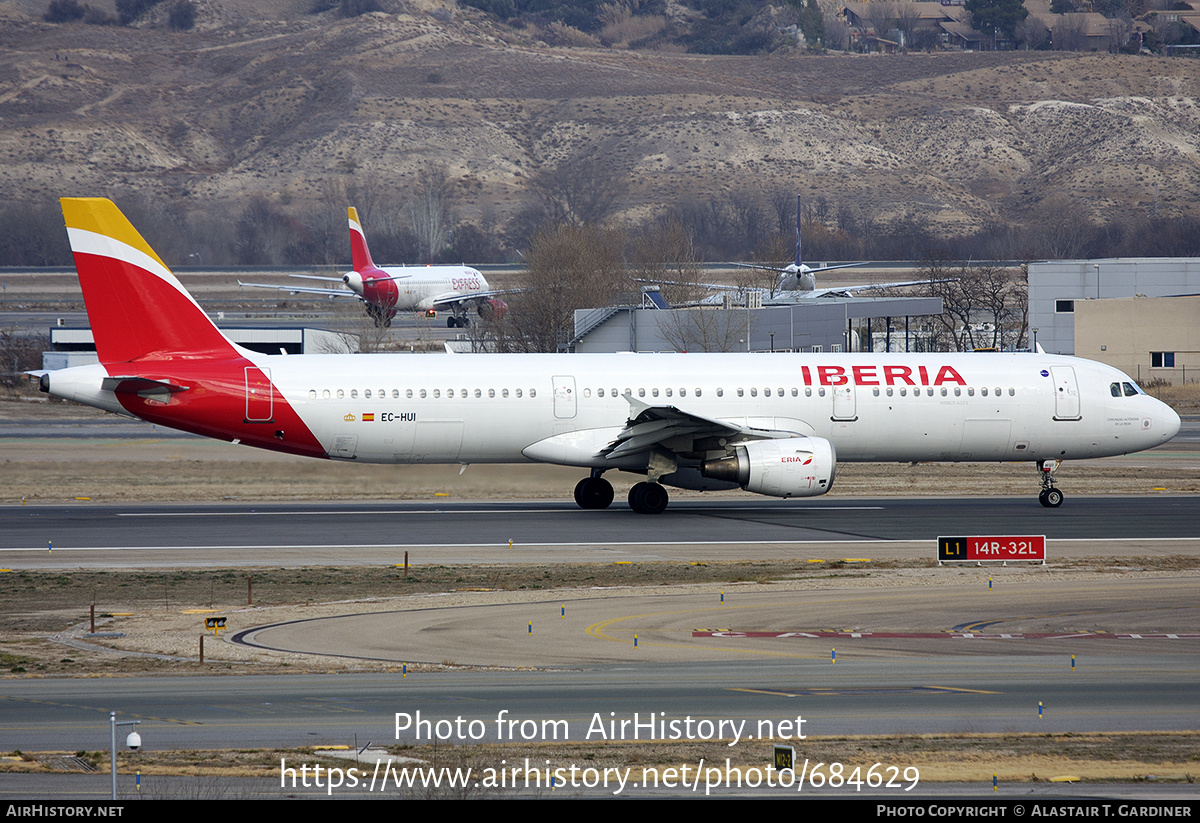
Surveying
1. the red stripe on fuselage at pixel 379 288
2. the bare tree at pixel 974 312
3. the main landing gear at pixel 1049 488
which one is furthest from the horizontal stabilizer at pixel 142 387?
the red stripe on fuselage at pixel 379 288

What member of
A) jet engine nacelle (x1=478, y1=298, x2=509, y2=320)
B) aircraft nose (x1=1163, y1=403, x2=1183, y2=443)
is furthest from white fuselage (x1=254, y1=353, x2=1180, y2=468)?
jet engine nacelle (x1=478, y1=298, x2=509, y2=320)

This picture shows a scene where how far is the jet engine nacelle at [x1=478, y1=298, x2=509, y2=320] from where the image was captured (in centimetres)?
8175

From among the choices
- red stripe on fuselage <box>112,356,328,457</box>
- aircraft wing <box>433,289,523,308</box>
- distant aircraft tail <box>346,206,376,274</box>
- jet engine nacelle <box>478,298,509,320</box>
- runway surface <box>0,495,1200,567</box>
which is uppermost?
distant aircraft tail <box>346,206,376,274</box>

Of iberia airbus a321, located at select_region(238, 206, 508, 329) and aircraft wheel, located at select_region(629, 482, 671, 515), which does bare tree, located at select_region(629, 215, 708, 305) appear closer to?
iberia airbus a321, located at select_region(238, 206, 508, 329)

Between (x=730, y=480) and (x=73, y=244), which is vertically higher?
(x=73, y=244)

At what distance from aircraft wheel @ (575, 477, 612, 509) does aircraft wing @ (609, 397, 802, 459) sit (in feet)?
6.07

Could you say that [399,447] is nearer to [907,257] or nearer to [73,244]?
[73,244]

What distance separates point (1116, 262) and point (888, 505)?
56056 mm

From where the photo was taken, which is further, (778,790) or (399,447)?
(399,447)

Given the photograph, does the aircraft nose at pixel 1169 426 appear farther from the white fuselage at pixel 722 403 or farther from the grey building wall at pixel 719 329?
the grey building wall at pixel 719 329

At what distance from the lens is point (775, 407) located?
32.6m

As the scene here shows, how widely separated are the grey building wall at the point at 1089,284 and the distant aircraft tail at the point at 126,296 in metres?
61.1

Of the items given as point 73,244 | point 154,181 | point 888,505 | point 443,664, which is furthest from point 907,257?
point 443,664

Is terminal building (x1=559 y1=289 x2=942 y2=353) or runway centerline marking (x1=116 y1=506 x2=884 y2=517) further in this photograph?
terminal building (x1=559 y1=289 x2=942 y2=353)
